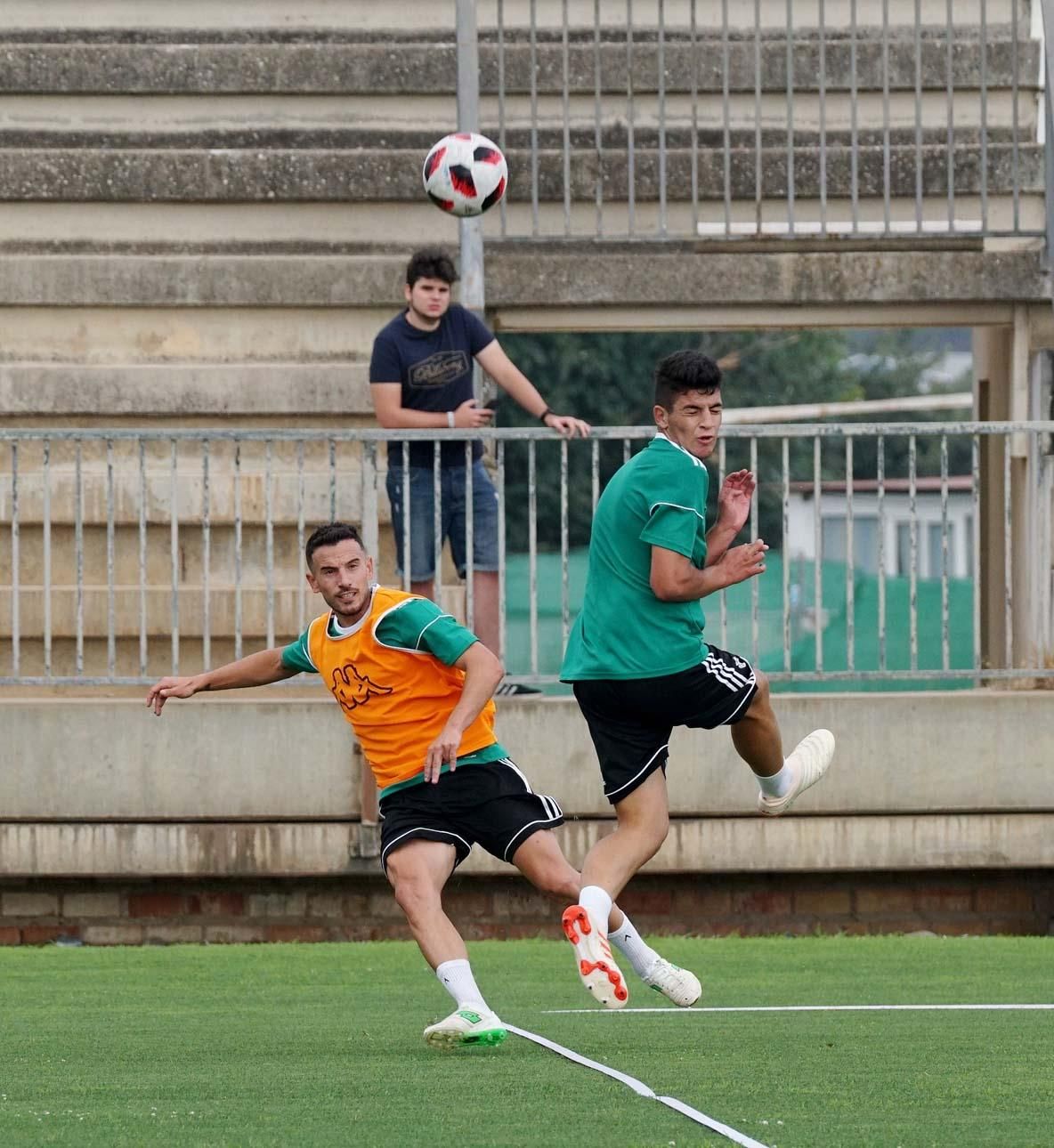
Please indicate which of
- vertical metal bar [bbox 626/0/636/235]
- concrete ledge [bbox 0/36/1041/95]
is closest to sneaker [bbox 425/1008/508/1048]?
vertical metal bar [bbox 626/0/636/235]

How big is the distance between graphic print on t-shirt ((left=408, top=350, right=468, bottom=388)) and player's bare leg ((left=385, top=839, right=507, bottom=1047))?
13.8 feet

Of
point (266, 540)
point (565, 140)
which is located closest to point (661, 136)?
point (565, 140)

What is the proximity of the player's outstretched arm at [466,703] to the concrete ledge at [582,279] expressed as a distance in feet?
20.9

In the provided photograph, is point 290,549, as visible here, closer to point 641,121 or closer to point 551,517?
point 641,121

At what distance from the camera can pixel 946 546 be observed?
1045cm

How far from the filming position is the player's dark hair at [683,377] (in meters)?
6.43

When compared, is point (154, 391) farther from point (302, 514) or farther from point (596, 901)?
point (596, 901)

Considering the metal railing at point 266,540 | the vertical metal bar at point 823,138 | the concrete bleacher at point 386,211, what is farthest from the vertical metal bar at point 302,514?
the vertical metal bar at point 823,138

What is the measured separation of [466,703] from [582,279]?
6.64m

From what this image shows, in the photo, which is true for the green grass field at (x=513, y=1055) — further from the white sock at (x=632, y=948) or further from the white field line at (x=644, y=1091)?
the white sock at (x=632, y=948)

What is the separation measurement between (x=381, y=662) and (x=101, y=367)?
6624mm

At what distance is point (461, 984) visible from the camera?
6.24 metres

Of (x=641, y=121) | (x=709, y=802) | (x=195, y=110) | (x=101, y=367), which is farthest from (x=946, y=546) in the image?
(x=195, y=110)

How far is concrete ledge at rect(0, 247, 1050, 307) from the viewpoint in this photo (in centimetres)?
1257
